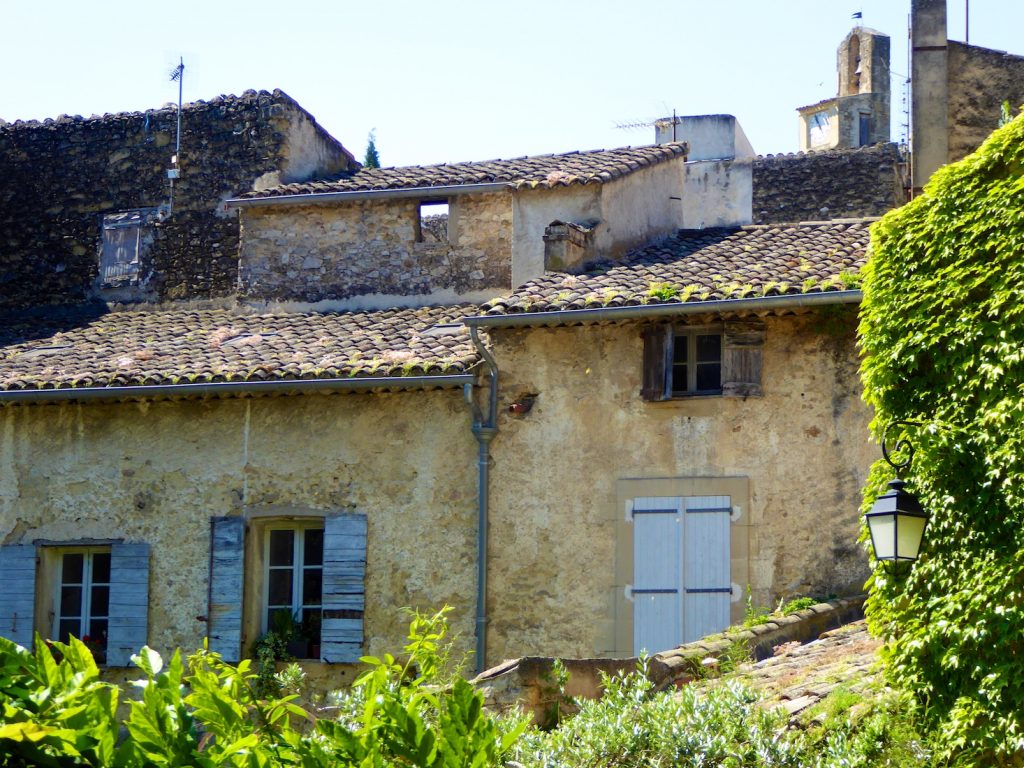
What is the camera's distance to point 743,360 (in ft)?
40.8

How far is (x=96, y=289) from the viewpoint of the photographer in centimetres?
1875

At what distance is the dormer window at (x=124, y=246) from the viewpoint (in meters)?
18.6

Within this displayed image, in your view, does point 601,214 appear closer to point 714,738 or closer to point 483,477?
point 483,477

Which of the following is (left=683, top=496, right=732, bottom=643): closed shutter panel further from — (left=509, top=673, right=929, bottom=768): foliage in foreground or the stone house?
(left=509, top=673, right=929, bottom=768): foliage in foreground

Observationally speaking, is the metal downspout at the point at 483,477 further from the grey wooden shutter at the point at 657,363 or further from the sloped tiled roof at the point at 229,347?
the grey wooden shutter at the point at 657,363

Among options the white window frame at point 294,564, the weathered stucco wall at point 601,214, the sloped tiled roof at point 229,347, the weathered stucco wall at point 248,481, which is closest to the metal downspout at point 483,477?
the weathered stucco wall at point 248,481

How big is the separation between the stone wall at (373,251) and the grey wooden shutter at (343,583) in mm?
3793

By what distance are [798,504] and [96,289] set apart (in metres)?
10.3

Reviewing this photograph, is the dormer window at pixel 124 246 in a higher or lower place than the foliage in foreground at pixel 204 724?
higher

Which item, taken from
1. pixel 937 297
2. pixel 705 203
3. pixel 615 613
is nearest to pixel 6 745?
pixel 937 297

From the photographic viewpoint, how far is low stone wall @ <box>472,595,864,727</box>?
9.27 metres

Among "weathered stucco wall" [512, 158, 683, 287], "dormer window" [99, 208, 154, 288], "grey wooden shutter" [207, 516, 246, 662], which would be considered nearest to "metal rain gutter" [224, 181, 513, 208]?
"weathered stucco wall" [512, 158, 683, 287]

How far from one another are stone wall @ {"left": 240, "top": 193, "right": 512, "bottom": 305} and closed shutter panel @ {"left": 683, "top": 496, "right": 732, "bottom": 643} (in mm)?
4503

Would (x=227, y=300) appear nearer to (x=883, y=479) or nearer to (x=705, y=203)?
(x=705, y=203)
